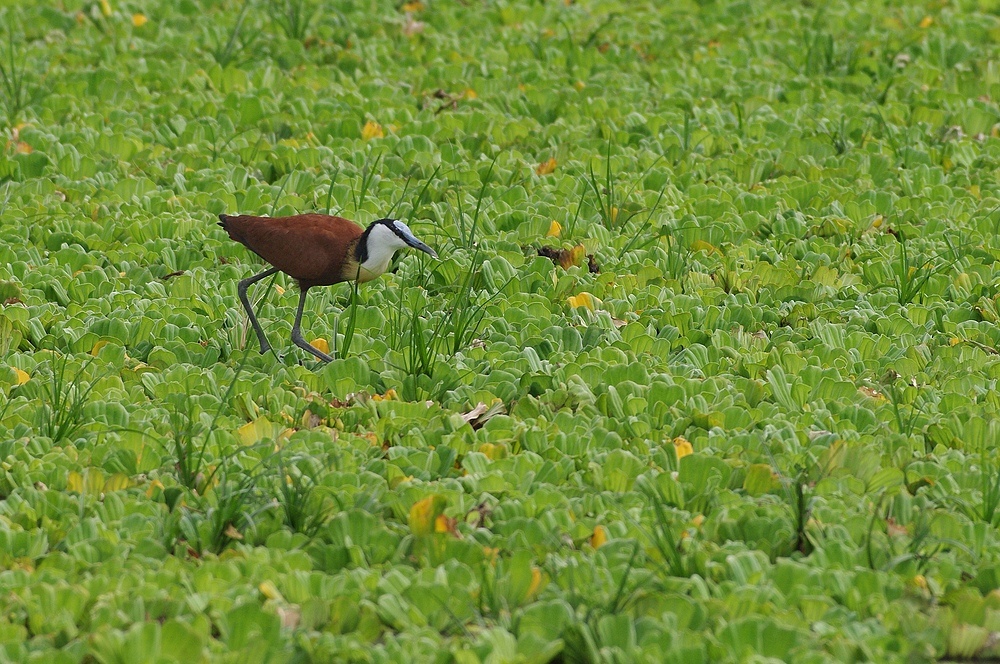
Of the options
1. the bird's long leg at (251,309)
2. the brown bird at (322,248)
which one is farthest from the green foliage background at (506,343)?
the brown bird at (322,248)

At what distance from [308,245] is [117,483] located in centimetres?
112

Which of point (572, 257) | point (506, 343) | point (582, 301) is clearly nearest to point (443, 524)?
point (506, 343)

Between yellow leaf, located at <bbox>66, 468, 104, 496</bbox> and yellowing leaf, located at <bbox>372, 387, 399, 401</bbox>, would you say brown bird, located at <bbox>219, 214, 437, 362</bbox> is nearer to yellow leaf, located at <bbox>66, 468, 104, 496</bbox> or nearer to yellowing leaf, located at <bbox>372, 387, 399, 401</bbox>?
yellowing leaf, located at <bbox>372, 387, 399, 401</bbox>

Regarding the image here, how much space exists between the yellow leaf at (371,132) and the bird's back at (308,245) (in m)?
2.05

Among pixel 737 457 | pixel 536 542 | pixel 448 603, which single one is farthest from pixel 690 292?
pixel 448 603

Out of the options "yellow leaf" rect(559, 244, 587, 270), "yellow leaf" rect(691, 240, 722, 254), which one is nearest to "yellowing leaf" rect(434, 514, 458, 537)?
"yellow leaf" rect(559, 244, 587, 270)

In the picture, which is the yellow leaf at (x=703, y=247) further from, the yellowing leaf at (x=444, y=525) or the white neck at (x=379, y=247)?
the yellowing leaf at (x=444, y=525)

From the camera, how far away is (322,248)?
4.34 metres

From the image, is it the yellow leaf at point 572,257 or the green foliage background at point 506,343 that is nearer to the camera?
the green foliage background at point 506,343

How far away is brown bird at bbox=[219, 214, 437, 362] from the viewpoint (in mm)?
4328

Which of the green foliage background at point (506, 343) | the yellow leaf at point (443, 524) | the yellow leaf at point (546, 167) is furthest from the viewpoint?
the yellow leaf at point (546, 167)

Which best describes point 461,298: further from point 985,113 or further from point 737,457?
point 985,113

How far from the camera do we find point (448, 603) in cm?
303

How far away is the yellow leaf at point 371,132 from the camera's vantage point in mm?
6461
